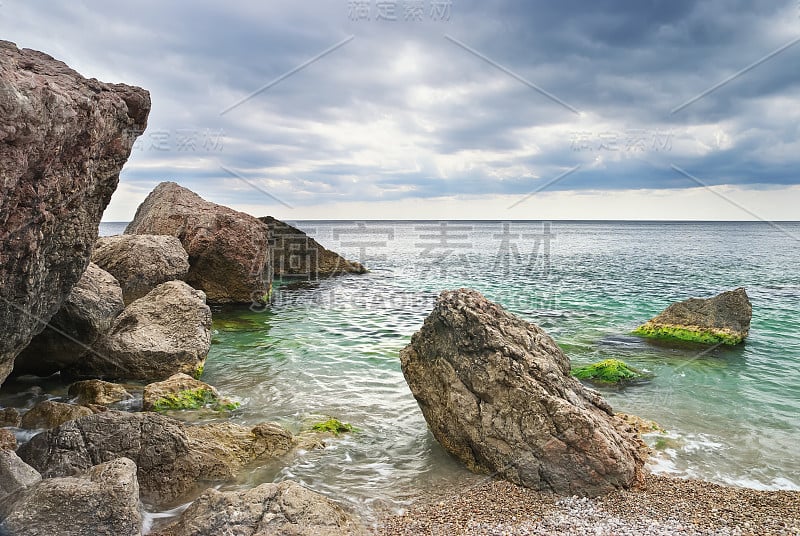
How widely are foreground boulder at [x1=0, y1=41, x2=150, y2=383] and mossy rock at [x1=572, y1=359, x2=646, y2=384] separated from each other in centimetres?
973

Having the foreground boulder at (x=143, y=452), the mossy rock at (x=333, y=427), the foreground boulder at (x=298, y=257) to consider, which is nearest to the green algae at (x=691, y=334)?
the mossy rock at (x=333, y=427)

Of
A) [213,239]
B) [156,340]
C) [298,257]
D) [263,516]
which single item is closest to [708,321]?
[156,340]

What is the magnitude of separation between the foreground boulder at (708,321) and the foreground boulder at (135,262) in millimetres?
13770

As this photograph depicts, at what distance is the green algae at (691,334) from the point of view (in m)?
15.4

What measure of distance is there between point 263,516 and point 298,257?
27.6 metres

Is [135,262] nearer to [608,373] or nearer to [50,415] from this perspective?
[50,415]

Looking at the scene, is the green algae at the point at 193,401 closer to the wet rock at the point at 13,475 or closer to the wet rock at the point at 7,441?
the wet rock at the point at 7,441

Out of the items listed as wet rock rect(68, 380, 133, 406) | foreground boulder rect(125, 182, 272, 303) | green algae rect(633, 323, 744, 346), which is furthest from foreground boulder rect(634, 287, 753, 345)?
wet rock rect(68, 380, 133, 406)

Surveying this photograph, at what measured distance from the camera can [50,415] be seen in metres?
7.97

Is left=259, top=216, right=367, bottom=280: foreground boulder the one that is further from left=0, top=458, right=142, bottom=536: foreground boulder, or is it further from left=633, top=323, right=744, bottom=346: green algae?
left=0, top=458, right=142, bottom=536: foreground boulder

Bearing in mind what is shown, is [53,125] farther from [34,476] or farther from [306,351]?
[306,351]

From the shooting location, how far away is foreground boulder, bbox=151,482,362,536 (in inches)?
202

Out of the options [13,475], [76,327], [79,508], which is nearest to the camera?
[79,508]

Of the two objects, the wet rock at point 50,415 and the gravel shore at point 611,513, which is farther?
the wet rock at point 50,415
